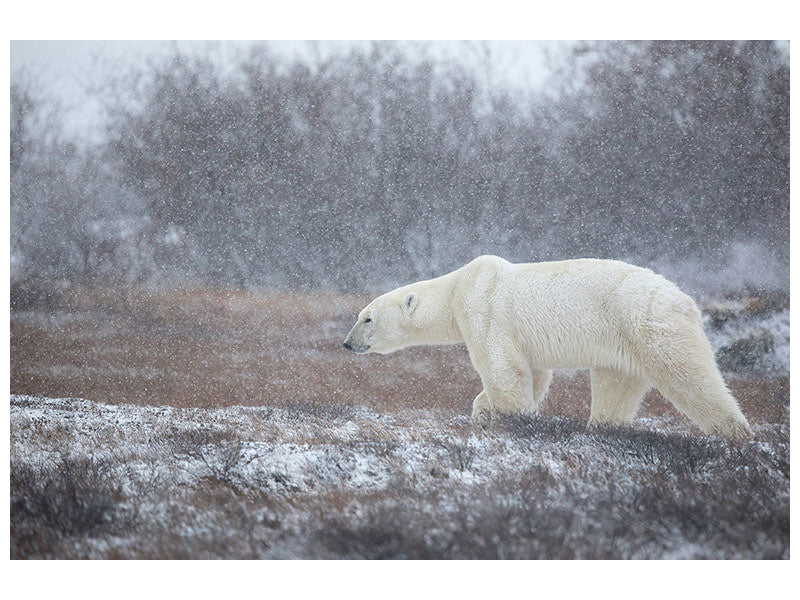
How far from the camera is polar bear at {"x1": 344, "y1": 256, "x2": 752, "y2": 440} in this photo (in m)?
4.14

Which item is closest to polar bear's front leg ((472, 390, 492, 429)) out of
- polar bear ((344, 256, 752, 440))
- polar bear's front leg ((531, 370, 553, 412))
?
polar bear ((344, 256, 752, 440))

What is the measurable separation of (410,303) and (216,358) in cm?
127

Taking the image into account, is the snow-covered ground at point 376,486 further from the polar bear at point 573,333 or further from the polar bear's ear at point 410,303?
the polar bear's ear at point 410,303

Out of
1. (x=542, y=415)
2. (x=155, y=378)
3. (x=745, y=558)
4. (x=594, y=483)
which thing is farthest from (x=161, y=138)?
(x=745, y=558)

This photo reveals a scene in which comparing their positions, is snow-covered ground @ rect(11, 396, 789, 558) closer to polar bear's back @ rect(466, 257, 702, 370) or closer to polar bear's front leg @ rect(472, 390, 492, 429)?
polar bear's front leg @ rect(472, 390, 492, 429)

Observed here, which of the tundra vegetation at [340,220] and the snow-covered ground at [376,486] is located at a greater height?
the tundra vegetation at [340,220]

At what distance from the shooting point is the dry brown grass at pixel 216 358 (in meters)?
4.59

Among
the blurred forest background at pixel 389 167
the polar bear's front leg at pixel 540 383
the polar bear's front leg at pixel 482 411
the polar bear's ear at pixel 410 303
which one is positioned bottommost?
the polar bear's front leg at pixel 482 411

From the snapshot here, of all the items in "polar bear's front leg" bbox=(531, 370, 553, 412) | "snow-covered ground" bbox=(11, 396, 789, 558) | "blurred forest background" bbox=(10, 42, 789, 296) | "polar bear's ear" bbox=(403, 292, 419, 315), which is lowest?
"snow-covered ground" bbox=(11, 396, 789, 558)

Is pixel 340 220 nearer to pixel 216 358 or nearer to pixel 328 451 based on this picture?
pixel 216 358

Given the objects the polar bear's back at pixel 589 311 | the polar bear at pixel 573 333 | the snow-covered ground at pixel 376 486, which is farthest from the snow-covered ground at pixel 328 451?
the polar bear's back at pixel 589 311

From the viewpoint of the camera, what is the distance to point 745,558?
12.4 feet

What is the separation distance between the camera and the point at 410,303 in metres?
4.67

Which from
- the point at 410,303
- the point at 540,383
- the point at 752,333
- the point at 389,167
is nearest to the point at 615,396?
the point at 540,383
